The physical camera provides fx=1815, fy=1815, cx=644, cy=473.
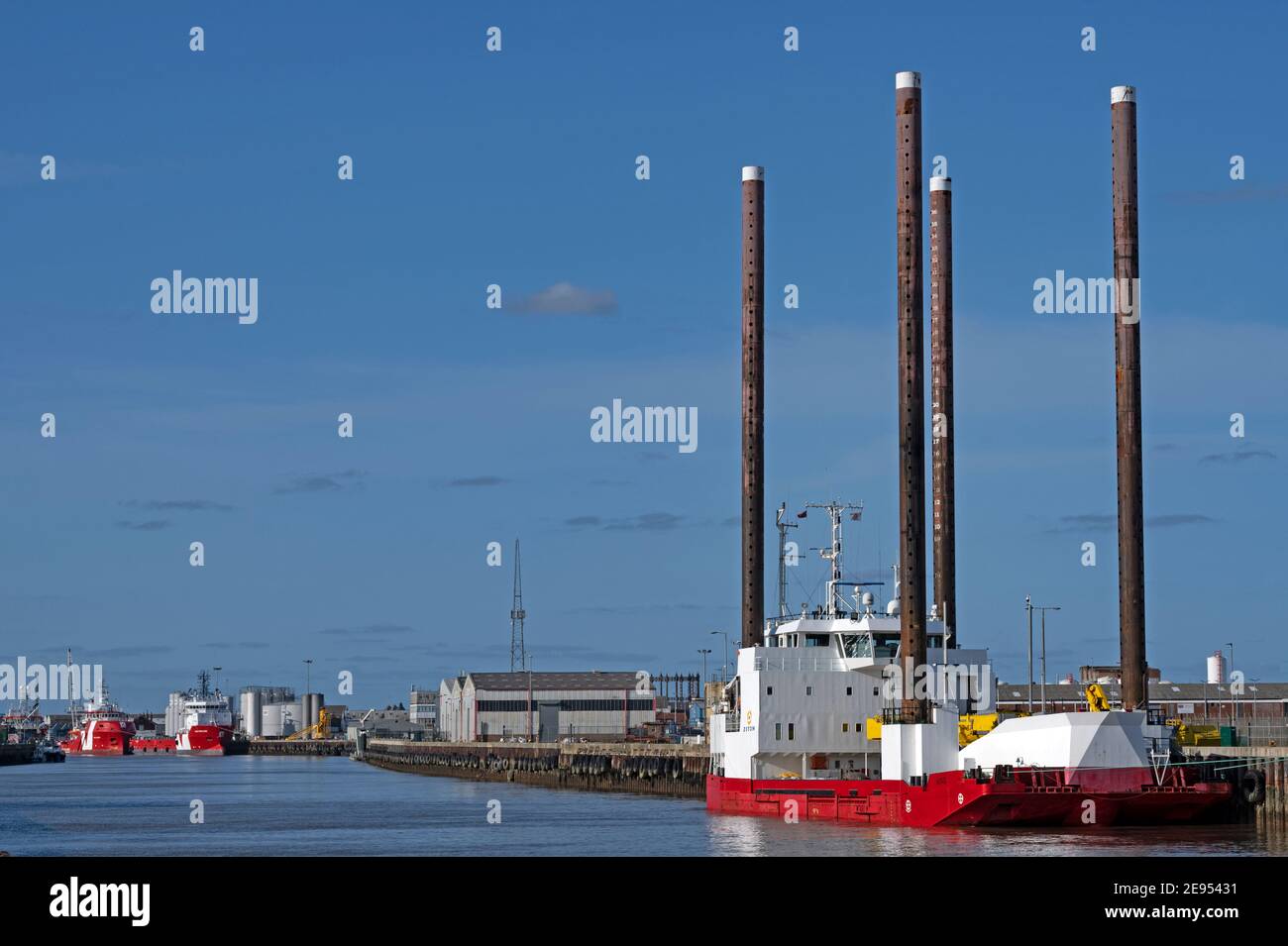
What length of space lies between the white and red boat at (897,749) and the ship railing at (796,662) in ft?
0.13

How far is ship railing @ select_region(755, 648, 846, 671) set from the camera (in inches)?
2849

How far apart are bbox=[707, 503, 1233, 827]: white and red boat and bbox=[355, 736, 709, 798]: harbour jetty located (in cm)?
3020

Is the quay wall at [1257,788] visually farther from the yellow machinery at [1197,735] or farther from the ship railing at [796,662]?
the ship railing at [796,662]

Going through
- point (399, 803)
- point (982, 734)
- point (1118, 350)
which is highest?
point (1118, 350)

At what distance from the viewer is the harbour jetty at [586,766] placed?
113m

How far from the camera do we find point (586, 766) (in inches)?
5256

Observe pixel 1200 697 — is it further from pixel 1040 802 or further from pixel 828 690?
pixel 1040 802

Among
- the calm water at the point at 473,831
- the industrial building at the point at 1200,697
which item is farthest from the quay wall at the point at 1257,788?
the industrial building at the point at 1200,697

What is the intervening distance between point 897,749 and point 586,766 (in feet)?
237

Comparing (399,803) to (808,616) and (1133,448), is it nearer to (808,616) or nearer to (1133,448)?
(808,616)
